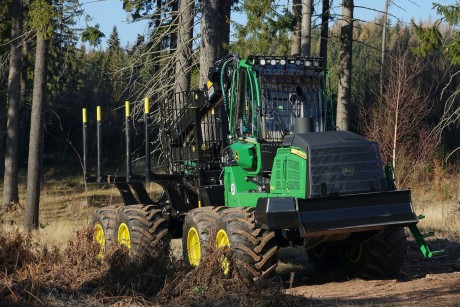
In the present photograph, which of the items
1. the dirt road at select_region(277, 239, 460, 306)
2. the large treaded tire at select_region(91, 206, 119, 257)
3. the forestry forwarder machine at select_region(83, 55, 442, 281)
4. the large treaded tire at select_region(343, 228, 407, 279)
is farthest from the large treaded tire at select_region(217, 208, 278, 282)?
the large treaded tire at select_region(91, 206, 119, 257)

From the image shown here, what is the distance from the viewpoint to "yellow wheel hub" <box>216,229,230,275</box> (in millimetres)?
10484

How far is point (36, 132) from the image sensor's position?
21.5 meters

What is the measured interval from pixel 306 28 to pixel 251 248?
35.5 feet

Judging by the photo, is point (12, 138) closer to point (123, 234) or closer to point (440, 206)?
point (440, 206)

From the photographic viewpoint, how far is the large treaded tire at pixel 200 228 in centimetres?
1157

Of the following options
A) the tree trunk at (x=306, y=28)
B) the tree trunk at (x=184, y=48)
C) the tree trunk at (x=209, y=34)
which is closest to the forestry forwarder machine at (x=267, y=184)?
the tree trunk at (x=209, y=34)

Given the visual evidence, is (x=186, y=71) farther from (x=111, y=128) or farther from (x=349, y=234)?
(x=111, y=128)

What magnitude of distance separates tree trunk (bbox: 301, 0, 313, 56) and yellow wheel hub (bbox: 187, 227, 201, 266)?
9107 millimetres

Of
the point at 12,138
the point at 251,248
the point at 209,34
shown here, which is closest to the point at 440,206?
the point at 209,34

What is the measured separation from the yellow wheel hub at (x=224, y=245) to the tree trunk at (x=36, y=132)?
10478mm

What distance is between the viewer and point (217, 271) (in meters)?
10.3

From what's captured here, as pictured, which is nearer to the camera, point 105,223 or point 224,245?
point 224,245

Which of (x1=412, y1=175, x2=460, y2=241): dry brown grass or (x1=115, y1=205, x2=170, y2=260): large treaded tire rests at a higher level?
(x1=115, y1=205, x2=170, y2=260): large treaded tire

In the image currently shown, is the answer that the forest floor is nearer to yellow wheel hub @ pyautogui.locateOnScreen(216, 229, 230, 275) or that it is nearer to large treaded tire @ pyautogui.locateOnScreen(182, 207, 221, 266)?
yellow wheel hub @ pyautogui.locateOnScreen(216, 229, 230, 275)
